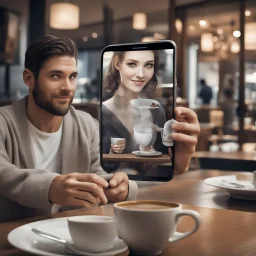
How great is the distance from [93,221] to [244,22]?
714 centimetres

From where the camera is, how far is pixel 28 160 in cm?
131

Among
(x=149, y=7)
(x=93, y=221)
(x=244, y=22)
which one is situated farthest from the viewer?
(x=149, y=7)

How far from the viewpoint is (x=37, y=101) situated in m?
1.35

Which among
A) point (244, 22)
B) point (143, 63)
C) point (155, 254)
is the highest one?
point (244, 22)

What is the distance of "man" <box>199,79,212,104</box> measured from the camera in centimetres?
881

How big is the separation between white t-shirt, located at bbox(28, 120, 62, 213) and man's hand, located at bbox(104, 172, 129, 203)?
311 millimetres

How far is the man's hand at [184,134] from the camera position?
1.03 metres

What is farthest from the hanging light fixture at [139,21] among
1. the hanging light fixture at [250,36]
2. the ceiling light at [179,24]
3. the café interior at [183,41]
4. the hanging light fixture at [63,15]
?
the hanging light fixture at [63,15]

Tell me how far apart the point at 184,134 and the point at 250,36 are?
644 centimetres

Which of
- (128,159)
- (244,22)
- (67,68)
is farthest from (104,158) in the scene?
(244,22)

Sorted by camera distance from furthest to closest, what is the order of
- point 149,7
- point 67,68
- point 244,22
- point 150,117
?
point 149,7 < point 244,22 < point 67,68 < point 150,117

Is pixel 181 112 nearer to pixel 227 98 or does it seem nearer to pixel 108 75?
pixel 108 75

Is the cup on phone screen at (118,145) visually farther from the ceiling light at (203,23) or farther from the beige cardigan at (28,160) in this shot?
the ceiling light at (203,23)

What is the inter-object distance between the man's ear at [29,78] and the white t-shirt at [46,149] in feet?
0.36
